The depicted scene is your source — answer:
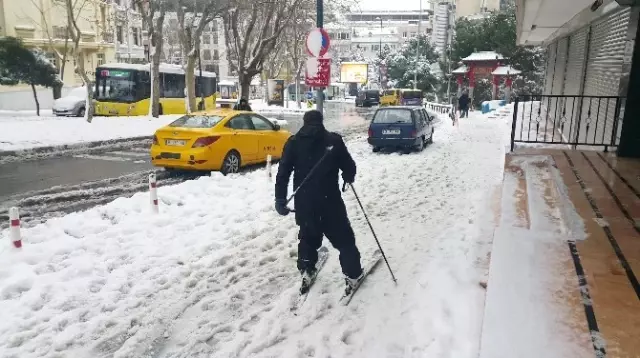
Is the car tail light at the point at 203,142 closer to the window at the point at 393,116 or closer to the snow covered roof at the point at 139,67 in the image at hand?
the window at the point at 393,116

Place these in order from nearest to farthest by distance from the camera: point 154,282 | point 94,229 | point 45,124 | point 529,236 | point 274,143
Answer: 1. point 529,236
2. point 154,282
3. point 94,229
4. point 274,143
5. point 45,124

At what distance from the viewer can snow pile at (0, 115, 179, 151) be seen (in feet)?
52.5

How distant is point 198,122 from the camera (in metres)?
11.8

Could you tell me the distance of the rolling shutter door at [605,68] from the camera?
957 centimetres

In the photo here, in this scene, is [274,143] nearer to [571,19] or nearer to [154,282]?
[154,282]

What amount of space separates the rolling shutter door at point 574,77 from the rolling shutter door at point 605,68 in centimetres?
53

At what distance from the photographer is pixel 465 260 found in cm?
570

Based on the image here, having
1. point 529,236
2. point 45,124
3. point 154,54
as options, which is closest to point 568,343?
point 529,236

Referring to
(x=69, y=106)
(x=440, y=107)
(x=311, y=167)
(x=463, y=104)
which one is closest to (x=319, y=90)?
(x=311, y=167)

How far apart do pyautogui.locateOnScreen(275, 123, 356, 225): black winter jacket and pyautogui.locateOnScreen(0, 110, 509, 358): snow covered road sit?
926 millimetres

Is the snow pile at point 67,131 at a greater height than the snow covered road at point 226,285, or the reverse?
the snow pile at point 67,131

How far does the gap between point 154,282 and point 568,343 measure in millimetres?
4077

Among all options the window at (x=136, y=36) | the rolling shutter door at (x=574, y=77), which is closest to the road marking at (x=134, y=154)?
the rolling shutter door at (x=574, y=77)

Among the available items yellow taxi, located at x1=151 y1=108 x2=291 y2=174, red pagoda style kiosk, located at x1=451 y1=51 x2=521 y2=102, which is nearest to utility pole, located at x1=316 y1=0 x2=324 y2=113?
yellow taxi, located at x1=151 y1=108 x2=291 y2=174
